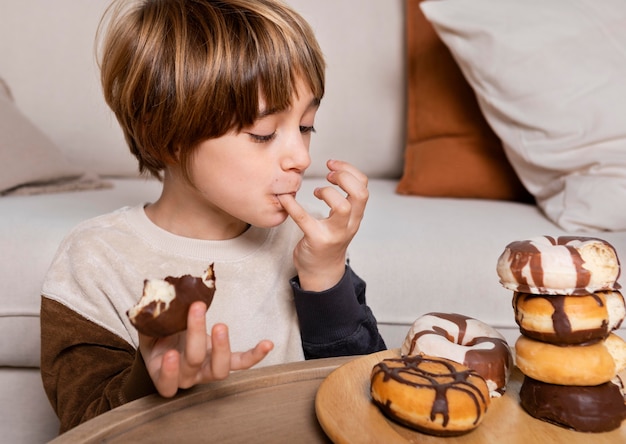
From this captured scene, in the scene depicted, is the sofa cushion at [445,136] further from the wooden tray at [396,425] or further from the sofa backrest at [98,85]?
the wooden tray at [396,425]

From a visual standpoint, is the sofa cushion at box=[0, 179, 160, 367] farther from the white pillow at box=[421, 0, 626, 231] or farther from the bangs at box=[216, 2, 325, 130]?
the white pillow at box=[421, 0, 626, 231]

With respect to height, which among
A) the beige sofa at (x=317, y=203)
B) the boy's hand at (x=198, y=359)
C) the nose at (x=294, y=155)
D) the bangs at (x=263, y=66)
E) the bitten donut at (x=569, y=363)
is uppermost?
the bangs at (x=263, y=66)

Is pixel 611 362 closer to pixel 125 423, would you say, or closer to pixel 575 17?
pixel 125 423

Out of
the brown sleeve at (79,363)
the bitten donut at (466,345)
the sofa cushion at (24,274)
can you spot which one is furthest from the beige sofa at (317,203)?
the bitten donut at (466,345)

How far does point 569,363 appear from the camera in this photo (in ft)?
2.11

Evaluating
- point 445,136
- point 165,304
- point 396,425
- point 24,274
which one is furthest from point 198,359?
point 445,136

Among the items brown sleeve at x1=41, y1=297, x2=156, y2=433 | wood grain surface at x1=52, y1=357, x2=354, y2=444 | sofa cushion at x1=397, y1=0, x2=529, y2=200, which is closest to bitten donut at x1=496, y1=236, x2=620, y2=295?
wood grain surface at x1=52, y1=357, x2=354, y2=444

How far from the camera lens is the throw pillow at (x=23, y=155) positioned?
5.49ft

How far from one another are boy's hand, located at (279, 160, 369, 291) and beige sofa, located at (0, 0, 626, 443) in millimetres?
345

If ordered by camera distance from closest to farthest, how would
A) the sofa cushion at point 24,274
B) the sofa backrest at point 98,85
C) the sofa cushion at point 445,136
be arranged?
the sofa cushion at point 24,274 → the sofa cushion at point 445,136 → the sofa backrest at point 98,85

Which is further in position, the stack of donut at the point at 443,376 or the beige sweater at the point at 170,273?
the beige sweater at the point at 170,273

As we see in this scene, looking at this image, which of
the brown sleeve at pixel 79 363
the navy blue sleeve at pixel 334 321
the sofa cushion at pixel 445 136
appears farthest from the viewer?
the sofa cushion at pixel 445 136

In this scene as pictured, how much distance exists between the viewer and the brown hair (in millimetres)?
926

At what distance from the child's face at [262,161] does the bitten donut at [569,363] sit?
1.28ft
